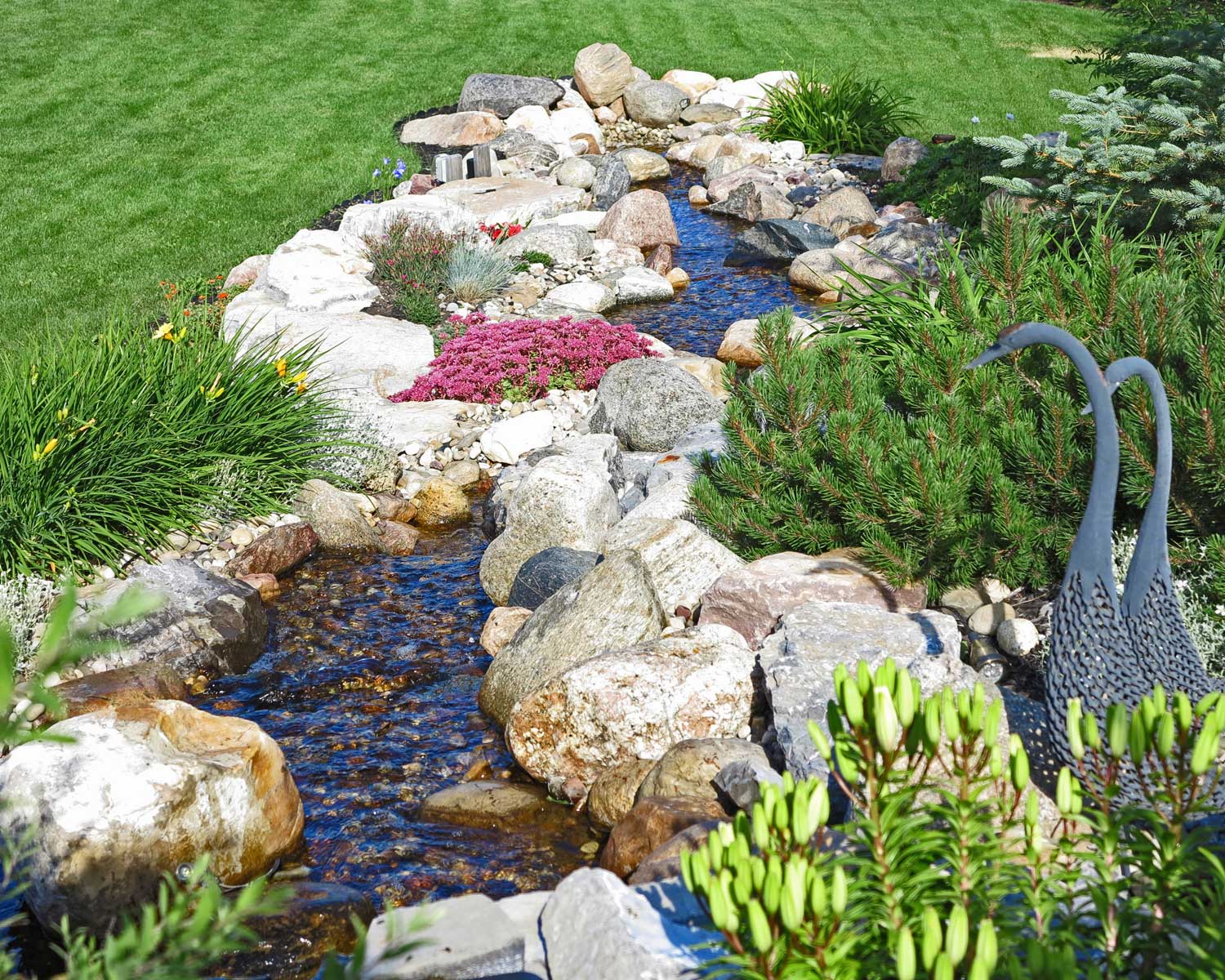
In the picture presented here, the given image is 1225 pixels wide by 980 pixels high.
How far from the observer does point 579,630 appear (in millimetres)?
5301

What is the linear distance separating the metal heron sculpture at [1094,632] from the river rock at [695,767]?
1.30m

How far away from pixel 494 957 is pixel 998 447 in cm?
313

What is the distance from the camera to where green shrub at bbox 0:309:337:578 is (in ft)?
19.8

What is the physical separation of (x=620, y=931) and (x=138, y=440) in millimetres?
4751

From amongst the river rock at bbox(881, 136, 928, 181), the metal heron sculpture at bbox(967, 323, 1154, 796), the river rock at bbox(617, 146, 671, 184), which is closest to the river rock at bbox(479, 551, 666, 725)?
the metal heron sculpture at bbox(967, 323, 1154, 796)

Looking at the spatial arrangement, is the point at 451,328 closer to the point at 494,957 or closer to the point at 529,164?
the point at 529,164

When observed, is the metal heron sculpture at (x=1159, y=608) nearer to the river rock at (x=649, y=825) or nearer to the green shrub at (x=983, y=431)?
the green shrub at (x=983, y=431)

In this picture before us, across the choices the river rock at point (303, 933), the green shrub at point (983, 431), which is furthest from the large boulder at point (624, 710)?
the river rock at point (303, 933)

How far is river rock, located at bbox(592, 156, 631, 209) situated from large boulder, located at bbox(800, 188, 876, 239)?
265 cm

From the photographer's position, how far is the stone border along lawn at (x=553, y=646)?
386cm

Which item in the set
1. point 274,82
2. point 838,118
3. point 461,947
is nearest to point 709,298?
point 838,118

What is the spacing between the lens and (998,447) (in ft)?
16.4

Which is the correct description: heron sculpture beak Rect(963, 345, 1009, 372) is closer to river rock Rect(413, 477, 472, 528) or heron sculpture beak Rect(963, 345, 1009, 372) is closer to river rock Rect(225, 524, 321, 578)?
river rock Rect(225, 524, 321, 578)

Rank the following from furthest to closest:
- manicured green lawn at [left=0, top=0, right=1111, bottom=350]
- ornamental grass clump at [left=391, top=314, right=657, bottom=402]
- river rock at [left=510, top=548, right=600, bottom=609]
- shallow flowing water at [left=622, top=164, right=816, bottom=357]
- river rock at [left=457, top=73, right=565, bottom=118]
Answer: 1. river rock at [left=457, top=73, right=565, bottom=118]
2. manicured green lawn at [left=0, top=0, right=1111, bottom=350]
3. shallow flowing water at [left=622, top=164, right=816, bottom=357]
4. ornamental grass clump at [left=391, top=314, right=657, bottom=402]
5. river rock at [left=510, top=548, right=600, bottom=609]
